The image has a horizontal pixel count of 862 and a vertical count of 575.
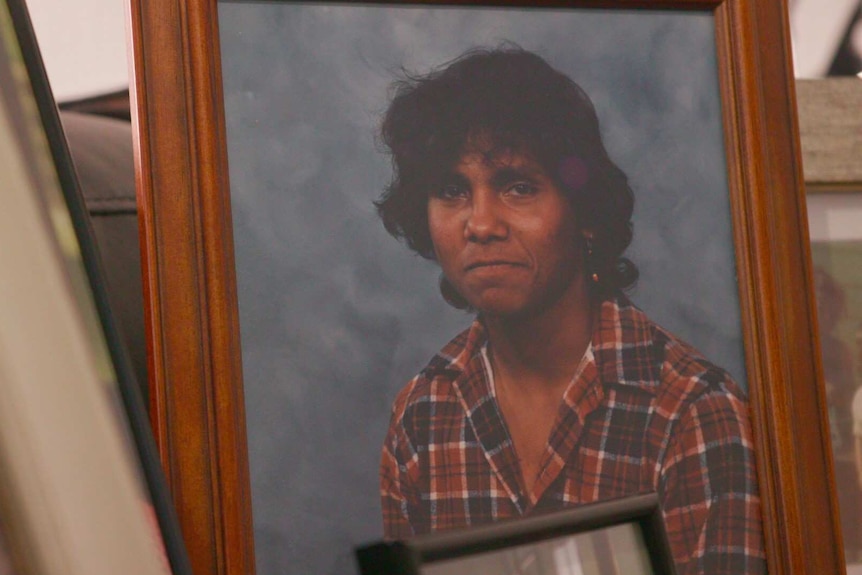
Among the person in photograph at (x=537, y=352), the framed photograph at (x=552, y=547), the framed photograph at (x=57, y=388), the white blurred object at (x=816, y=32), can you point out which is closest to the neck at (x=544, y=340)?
the person in photograph at (x=537, y=352)

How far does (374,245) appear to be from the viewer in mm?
654

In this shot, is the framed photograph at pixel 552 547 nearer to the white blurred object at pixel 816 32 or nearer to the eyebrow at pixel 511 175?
the eyebrow at pixel 511 175

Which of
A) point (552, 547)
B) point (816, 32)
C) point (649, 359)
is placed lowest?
point (552, 547)

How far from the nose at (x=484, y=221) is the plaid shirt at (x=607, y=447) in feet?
0.20

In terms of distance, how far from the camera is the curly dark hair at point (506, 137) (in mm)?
668

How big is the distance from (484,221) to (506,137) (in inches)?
2.5

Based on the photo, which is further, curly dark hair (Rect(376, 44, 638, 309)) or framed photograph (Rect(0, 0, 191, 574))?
curly dark hair (Rect(376, 44, 638, 309))

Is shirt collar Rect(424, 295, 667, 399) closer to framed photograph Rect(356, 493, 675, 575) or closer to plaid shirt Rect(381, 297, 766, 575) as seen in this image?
plaid shirt Rect(381, 297, 766, 575)

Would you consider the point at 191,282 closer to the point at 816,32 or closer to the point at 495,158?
the point at 495,158

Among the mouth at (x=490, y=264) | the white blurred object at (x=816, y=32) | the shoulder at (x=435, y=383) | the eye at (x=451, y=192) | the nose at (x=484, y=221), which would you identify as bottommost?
the shoulder at (x=435, y=383)

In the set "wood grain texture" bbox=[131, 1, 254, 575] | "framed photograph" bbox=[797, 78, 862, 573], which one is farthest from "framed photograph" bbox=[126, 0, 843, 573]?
"framed photograph" bbox=[797, 78, 862, 573]

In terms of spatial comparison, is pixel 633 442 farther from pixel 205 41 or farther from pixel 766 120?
pixel 205 41

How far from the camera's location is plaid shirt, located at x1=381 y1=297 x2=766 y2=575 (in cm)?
65

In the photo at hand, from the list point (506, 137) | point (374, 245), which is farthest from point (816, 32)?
point (374, 245)
